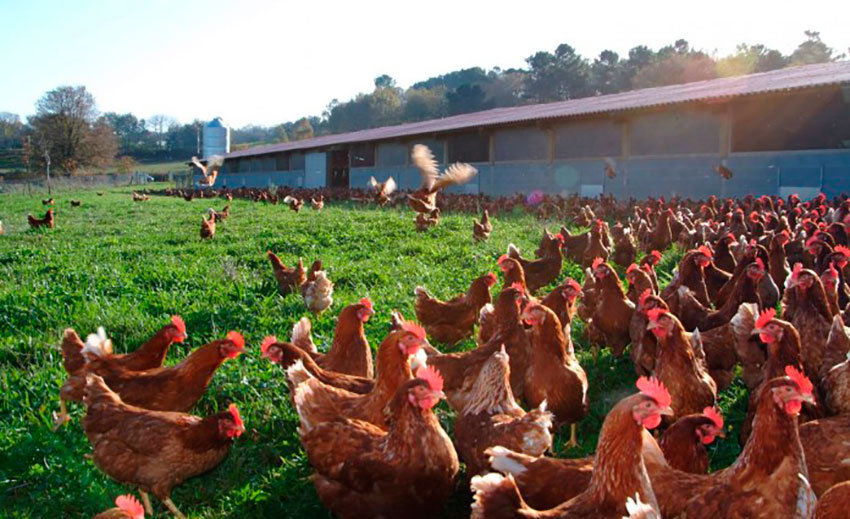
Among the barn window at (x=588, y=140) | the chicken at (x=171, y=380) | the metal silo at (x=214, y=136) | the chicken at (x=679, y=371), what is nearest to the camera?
A: the chicken at (x=679, y=371)

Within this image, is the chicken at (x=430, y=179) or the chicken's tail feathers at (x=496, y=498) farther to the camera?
the chicken at (x=430, y=179)

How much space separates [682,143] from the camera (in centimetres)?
1780

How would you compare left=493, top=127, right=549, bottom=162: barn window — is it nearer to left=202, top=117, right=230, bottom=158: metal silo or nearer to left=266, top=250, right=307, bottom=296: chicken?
left=266, top=250, right=307, bottom=296: chicken

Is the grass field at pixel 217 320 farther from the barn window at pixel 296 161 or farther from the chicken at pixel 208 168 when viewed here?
the barn window at pixel 296 161

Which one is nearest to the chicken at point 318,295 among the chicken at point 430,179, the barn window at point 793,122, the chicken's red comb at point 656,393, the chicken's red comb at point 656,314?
the chicken's red comb at point 656,314

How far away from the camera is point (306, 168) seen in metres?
38.7

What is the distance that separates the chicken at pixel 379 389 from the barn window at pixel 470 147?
2199 centimetres

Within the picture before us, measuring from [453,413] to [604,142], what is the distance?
17.6m

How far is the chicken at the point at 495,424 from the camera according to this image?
124 inches

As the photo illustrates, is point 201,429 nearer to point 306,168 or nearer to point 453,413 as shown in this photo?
point 453,413

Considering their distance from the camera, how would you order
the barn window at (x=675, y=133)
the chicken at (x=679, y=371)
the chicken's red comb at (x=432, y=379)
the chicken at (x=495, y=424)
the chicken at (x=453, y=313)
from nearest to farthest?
the chicken's red comb at (x=432, y=379) → the chicken at (x=495, y=424) → the chicken at (x=679, y=371) → the chicken at (x=453, y=313) → the barn window at (x=675, y=133)

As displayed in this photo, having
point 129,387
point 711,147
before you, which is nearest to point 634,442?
point 129,387

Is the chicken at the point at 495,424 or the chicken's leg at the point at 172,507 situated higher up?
the chicken at the point at 495,424

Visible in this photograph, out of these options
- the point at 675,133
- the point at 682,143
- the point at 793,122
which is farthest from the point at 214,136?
the point at 793,122
